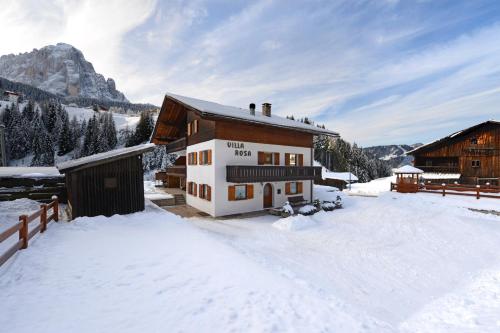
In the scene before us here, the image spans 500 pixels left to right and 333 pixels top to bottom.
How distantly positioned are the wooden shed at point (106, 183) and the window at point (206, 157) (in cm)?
451

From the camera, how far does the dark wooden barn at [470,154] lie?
2722cm

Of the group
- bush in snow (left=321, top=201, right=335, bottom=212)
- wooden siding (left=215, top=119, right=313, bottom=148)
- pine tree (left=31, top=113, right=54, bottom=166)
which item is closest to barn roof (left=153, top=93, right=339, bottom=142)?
wooden siding (left=215, top=119, right=313, bottom=148)

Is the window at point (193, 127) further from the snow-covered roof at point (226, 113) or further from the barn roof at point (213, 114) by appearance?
the snow-covered roof at point (226, 113)

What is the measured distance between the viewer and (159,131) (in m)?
25.0

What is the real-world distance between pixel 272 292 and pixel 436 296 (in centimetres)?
602

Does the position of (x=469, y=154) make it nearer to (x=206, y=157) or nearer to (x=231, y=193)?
(x=231, y=193)

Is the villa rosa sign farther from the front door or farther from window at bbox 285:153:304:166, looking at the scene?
window at bbox 285:153:304:166

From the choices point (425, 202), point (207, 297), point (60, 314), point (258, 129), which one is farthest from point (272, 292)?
point (425, 202)

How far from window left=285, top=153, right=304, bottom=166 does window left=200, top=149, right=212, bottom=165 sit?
668 centimetres

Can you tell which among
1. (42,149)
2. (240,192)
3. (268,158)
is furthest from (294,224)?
(42,149)

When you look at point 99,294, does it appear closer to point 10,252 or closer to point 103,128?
point 10,252

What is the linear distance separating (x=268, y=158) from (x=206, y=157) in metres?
4.89

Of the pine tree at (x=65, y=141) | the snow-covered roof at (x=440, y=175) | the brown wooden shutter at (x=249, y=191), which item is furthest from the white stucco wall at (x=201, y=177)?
the pine tree at (x=65, y=141)

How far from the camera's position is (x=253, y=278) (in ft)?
20.2
